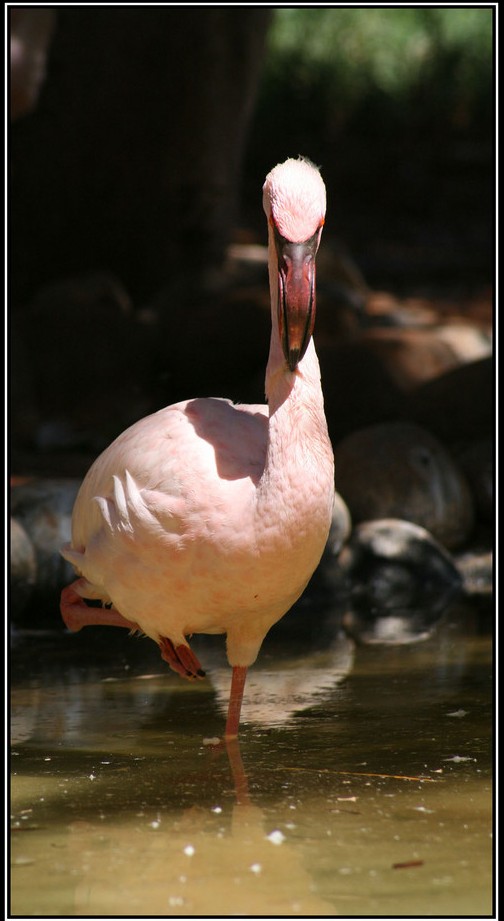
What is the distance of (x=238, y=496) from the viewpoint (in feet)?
→ 12.5

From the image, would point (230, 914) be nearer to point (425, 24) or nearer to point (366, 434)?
point (366, 434)

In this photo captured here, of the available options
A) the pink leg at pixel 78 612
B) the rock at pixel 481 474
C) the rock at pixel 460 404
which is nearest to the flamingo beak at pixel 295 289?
the pink leg at pixel 78 612

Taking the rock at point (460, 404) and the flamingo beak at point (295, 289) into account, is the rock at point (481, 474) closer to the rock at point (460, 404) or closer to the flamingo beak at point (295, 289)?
the rock at point (460, 404)

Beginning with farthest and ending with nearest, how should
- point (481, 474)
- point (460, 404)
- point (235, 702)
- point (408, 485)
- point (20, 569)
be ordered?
point (460, 404) < point (481, 474) < point (408, 485) < point (20, 569) < point (235, 702)

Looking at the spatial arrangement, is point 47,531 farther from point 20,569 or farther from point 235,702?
point 235,702

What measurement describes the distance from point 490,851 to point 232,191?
10474mm

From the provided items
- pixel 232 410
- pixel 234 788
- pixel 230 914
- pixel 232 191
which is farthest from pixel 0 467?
pixel 232 191

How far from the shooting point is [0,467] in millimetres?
6113

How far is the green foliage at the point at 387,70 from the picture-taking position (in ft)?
65.8

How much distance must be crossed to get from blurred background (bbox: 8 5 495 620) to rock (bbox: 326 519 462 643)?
0.32 meters

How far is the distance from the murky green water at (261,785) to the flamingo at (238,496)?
18.2 inches

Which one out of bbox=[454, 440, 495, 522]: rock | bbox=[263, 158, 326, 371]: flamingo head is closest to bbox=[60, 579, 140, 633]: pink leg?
bbox=[263, 158, 326, 371]: flamingo head

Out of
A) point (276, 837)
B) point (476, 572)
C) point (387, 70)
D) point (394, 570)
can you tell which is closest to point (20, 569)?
point (394, 570)

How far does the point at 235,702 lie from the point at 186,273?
8.86 m
